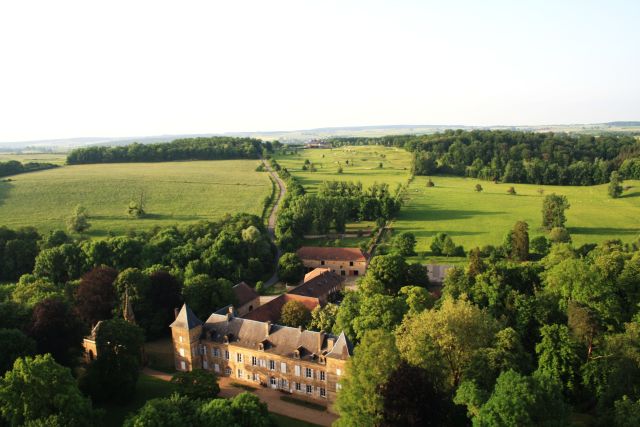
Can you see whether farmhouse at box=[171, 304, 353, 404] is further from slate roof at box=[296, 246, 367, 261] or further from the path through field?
slate roof at box=[296, 246, 367, 261]

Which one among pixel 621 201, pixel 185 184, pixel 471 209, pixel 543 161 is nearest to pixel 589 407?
pixel 471 209

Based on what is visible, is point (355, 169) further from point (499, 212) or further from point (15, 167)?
point (15, 167)

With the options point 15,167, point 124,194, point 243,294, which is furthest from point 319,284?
point 15,167

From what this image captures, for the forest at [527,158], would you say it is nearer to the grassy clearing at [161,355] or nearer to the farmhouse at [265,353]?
the grassy clearing at [161,355]

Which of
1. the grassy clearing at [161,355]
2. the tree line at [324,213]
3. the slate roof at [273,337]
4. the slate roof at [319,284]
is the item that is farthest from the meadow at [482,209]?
the grassy clearing at [161,355]

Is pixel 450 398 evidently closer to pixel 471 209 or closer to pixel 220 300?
pixel 220 300

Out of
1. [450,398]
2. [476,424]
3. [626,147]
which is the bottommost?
[450,398]

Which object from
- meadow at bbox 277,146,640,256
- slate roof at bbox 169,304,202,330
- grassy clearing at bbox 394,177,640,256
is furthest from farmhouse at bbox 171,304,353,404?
grassy clearing at bbox 394,177,640,256
